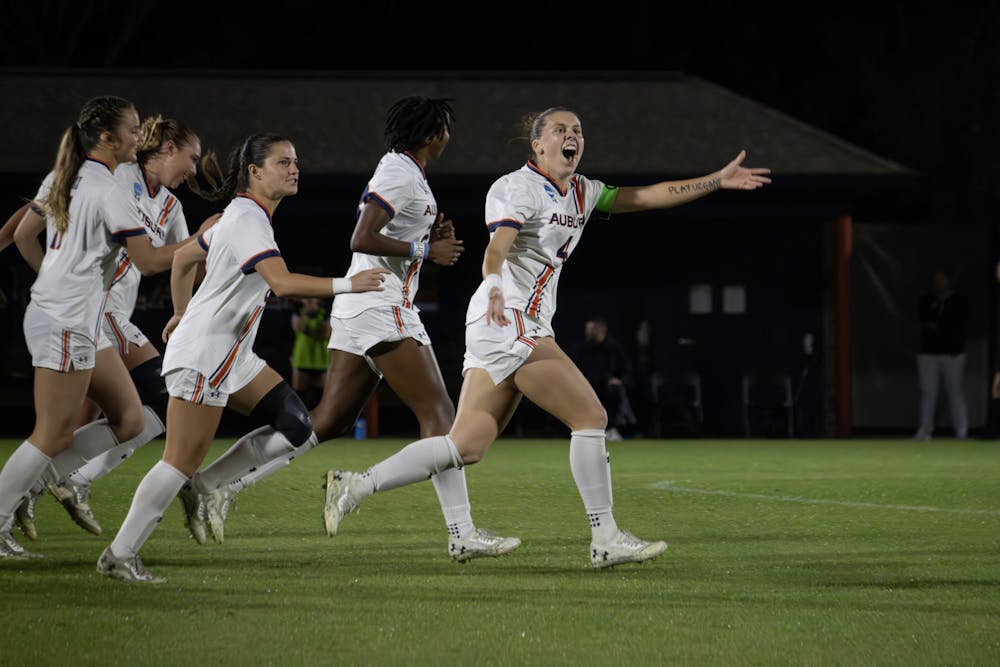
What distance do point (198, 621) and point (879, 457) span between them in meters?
11.6

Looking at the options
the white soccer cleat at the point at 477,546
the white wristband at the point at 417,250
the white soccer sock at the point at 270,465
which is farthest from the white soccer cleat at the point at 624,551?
the white wristband at the point at 417,250

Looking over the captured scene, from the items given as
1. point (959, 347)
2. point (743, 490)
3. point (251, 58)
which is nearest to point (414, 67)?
point (251, 58)

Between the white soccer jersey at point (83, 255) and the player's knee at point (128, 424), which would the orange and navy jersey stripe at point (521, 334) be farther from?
the player's knee at point (128, 424)

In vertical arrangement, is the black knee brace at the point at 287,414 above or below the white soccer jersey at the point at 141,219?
below

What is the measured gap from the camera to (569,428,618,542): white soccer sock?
7.78 meters

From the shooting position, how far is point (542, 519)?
10391 mm

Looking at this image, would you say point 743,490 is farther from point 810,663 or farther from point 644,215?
point 644,215

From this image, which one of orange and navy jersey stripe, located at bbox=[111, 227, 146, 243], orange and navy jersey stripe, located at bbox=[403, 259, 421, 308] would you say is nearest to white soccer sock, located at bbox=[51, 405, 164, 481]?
orange and navy jersey stripe, located at bbox=[403, 259, 421, 308]

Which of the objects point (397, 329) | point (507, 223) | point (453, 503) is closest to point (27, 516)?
point (397, 329)

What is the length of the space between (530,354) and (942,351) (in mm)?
13190

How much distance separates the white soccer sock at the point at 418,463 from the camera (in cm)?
795

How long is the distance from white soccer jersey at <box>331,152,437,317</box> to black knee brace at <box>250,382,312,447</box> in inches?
22.8

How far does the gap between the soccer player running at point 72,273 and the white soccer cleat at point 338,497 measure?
3.99 feet

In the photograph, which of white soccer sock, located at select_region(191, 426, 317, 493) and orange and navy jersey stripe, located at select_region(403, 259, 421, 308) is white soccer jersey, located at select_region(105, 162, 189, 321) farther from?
orange and navy jersey stripe, located at select_region(403, 259, 421, 308)
